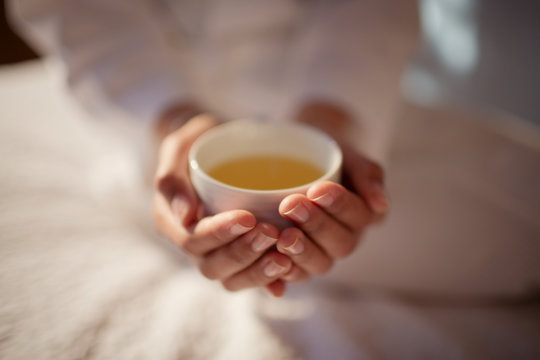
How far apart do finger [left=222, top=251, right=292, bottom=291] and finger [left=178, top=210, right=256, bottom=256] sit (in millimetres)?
44

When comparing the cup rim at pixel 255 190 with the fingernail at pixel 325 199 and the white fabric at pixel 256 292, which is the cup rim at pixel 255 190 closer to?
the fingernail at pixel 325 199

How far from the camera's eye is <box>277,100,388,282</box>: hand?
13.9 inches

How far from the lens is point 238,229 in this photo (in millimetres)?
350

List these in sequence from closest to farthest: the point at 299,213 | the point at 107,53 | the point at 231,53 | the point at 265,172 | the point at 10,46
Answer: the point at 299,213 < the point at 265,172 < the point at 107,53 < the point at 231,53 < the point at 10,46

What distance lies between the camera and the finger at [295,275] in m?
0.43

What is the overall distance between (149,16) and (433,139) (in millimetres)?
635

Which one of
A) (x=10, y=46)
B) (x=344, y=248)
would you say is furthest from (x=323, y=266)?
(x=10, y=46)

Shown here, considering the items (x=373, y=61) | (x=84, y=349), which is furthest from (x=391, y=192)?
(x=84, y=349)

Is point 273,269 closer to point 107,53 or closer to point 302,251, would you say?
point 302,251

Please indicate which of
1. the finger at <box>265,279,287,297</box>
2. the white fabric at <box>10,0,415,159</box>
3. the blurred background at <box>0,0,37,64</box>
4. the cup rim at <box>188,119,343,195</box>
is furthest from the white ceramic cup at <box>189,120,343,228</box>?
the blurred background at <box>0,0,37,64</box>

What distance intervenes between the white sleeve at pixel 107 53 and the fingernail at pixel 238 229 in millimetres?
429

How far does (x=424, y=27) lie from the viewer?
86cm

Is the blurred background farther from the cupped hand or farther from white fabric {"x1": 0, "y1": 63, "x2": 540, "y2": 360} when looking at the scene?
the cupped hand

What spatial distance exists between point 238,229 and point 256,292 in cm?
22
